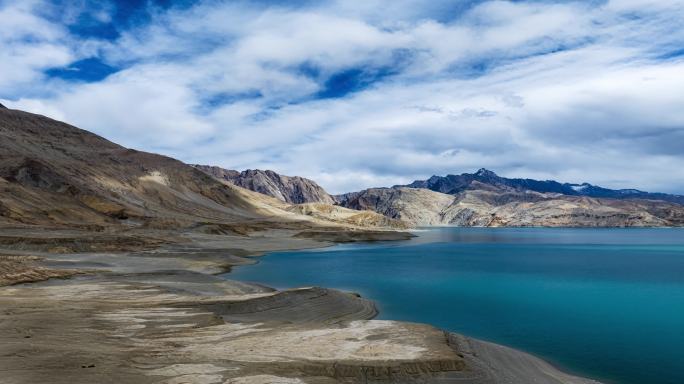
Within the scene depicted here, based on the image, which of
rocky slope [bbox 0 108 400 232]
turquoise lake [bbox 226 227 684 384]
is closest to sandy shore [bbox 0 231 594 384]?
turquoise lake [bbox 226 227 684 384]

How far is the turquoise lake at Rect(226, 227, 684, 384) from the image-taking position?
24.4 meters

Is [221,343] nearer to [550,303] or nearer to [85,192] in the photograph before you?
[550,303]

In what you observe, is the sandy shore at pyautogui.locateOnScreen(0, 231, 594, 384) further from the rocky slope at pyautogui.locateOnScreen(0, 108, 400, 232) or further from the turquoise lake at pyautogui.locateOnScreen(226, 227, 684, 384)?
the rocky slope at pyautogui.locateOnScreen(0, 108, 400, 232)

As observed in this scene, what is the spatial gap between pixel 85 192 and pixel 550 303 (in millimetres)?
125594

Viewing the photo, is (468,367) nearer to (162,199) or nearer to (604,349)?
(604,349)

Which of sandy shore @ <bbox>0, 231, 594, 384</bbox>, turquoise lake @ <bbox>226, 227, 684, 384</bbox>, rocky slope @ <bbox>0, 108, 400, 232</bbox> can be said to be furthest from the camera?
rocky slope @ <bbox>0, 108, 400, 232</bbox>

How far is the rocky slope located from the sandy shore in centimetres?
6509

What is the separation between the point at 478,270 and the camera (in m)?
64.1

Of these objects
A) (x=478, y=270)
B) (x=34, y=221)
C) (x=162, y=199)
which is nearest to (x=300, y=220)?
(x=162, y=199)

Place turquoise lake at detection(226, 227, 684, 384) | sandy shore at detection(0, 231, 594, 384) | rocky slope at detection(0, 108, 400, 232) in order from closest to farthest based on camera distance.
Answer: sandy shore at detection(0, 231, 594, 384) → turquoise lake at detection(226, 227, 684, 384) → rocky slope at detection(0, 108, 400, 232)

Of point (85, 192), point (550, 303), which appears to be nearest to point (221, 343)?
point (550, 303)

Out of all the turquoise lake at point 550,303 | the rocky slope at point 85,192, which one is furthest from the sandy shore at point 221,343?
the rocky slope at point 85,192

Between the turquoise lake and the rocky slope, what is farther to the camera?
the rocky slope

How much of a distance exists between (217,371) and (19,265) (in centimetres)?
3317
